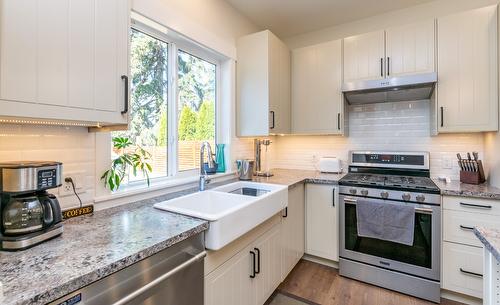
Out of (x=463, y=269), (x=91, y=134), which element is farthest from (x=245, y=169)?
(x=463, y=269)

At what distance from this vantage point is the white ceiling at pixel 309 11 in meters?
2.38

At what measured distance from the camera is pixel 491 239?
852 mm

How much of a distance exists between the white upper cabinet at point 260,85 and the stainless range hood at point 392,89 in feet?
2.30

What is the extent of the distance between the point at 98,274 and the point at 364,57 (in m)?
2.68

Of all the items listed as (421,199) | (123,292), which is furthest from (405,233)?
(123,292)

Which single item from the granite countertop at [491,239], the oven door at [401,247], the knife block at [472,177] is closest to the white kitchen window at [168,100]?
the oven door at [401,247]

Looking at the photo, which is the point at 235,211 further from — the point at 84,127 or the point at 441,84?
the point at 441,84

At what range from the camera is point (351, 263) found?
7.26 ft

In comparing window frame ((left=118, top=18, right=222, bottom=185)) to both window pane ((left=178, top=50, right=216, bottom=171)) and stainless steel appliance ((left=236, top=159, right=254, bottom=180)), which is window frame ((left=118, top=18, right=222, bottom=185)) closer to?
window pane ((left=178, top=50, right=216, bottom=171))

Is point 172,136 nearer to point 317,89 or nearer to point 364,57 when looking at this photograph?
point 317,89

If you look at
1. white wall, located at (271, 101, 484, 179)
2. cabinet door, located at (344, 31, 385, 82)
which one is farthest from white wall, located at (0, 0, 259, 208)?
cabinet door, located at (344, 31, 385, 82)

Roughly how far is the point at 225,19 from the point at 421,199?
7.73 ft

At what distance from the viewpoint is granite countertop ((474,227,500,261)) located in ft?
2.55

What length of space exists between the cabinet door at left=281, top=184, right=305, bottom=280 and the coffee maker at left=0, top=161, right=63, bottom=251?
5.12ft
